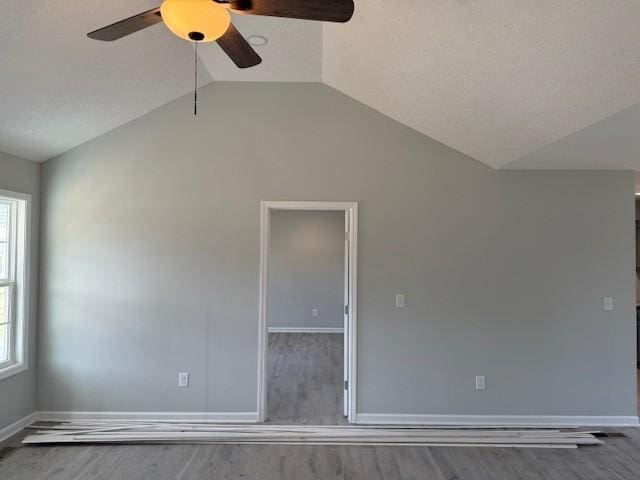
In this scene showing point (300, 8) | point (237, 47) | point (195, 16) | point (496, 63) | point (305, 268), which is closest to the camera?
point (195, 16)

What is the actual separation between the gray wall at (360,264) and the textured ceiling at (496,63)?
0.56 metres

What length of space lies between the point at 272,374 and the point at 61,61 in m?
3.92

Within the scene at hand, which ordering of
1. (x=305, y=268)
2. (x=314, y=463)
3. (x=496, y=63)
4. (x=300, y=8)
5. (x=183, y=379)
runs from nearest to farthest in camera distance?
(x=300, y=8) < (x=496, y=63) < (x=314, y=463) < (x=183, y=379) < (x=305, y=268)

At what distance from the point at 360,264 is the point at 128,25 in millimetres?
2548

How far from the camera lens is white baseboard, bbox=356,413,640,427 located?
3.44 m

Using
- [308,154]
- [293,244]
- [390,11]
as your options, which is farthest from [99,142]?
[293,244]

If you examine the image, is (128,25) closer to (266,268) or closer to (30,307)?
(266,268)

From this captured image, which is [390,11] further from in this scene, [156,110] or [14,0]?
[156,110]

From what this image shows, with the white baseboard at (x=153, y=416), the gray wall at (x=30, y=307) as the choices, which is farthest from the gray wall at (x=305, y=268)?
the gray wall at (x=30, y=307)

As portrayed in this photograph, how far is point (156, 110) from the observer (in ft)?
11.7

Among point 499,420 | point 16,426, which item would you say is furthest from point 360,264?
point 16,426

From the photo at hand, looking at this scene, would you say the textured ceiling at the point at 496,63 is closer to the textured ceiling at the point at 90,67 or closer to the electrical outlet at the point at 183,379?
the textured ceiling at the point at 90,67

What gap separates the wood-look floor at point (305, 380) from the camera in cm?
361

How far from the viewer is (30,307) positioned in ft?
11.3
